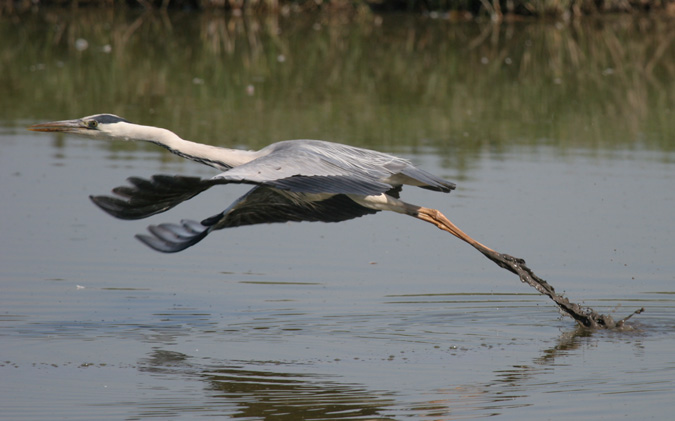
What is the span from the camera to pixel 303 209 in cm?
766

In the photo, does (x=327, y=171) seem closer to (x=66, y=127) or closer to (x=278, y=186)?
(x=278, y=186)

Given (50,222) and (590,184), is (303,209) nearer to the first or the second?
(50,222)

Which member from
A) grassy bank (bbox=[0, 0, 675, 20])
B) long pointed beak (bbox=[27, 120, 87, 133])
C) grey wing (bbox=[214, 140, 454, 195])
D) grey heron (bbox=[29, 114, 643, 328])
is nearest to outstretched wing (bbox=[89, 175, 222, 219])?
grey heron (bbox=[29, 114, 643, 328])

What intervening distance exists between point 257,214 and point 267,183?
140 cm

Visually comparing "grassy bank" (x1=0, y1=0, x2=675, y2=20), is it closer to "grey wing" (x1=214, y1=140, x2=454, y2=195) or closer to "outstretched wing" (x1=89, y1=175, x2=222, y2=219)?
"grey wing" (x1=214, y1=140, x2=454, y2=195)

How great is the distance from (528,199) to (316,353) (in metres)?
4.48

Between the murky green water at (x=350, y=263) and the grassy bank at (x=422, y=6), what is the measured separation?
7.28 meters

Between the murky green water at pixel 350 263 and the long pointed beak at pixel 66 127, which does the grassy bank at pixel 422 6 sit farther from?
the long pointed beak at pixel 66 127

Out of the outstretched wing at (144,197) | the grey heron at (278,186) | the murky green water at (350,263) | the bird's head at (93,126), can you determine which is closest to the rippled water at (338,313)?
the murky green water at (350,263)

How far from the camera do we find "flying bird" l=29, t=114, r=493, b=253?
6.45m

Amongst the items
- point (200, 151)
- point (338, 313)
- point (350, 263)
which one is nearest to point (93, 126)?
point (200, 151)

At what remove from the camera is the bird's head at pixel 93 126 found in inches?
294

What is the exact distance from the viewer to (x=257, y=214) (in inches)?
299

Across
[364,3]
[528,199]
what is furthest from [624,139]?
[364,3]
